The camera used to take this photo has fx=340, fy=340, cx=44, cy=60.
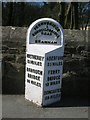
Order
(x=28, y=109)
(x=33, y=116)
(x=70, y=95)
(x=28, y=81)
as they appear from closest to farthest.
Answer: (x=33, y=116)
(x=28, y=109)
(x=28, y=81)
(x=70, y=95)

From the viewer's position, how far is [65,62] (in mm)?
8477

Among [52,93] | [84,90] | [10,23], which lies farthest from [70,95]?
[10,23]

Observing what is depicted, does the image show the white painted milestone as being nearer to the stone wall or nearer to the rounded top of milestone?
the rounded top of milestone

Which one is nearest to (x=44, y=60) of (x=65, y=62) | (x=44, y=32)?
(x=44, y=32)

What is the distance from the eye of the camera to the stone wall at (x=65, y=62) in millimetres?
8141

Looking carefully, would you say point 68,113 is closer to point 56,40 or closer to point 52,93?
point 52,93

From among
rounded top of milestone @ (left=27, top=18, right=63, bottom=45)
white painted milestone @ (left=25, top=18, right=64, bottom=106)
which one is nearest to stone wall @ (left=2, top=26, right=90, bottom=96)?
white painted milestone @ (left=25, top=18, right=64, bottom=106)

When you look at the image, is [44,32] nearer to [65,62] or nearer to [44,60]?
[44,60]

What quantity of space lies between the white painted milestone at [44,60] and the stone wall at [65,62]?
29.6 inches

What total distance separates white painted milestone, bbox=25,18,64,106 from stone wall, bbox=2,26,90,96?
75cm

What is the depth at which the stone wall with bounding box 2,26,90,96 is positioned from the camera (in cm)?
814

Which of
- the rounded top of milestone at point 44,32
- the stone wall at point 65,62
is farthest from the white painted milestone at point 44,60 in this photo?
the stone wall at point 65,62

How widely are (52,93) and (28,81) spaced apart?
0.60 metres

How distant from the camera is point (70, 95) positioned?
8.09m
